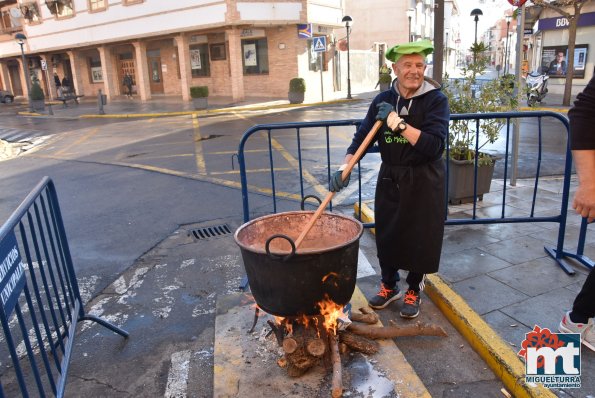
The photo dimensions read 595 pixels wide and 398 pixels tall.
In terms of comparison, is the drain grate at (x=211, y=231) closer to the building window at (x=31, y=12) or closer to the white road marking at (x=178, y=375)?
the white road marking at (x=178, y=375)

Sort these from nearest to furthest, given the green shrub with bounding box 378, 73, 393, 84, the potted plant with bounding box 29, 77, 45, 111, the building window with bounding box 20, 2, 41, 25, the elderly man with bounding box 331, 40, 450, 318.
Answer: the elderly man with bounding box 331, 40, 450, 318, the green shrub with bounding box 378, 73, 393, 84, the potted plant with bounding box 29, 77, 45, 111, the building window with bounding box 20, 2, 41, 25

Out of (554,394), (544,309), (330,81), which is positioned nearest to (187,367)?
(554,394)

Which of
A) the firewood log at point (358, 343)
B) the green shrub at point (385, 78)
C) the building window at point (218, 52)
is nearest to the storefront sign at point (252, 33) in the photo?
the building window at point (218, 52)

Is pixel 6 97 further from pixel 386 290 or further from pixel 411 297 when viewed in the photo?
pixel 411 297

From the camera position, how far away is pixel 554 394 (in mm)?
2482

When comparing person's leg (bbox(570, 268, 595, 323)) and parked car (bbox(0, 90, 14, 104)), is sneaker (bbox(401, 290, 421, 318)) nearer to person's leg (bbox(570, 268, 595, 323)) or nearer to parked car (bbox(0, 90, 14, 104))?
person's leg (bbox(570, 268, 595, 323))

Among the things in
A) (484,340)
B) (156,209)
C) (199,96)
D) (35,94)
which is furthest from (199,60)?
(484,340)

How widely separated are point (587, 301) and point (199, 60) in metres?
27.3

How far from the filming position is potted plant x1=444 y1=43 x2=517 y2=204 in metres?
5.52

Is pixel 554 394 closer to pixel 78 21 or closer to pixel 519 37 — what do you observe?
pixel 519 37

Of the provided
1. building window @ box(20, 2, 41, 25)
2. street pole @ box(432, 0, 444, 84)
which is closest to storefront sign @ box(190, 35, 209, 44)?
building window @ box(20, 2, 41, 25)

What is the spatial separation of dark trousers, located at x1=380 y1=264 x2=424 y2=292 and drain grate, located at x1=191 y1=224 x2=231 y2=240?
2567 mm

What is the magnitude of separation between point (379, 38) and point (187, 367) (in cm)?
4218

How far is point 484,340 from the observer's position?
9.61ft
